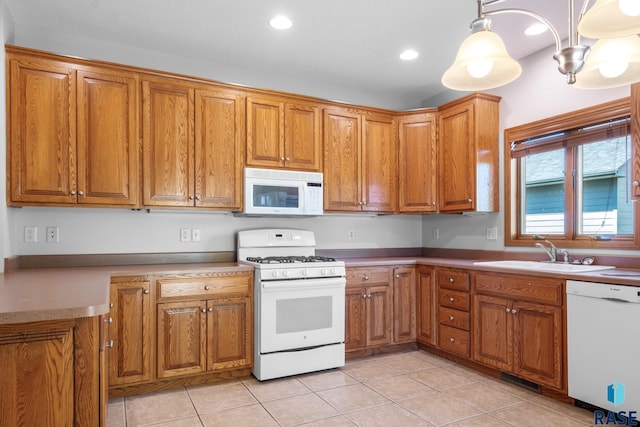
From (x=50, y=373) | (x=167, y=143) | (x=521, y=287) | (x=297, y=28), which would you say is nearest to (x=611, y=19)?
(x=521, y=287)

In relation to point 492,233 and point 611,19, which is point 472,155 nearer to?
point 492,233

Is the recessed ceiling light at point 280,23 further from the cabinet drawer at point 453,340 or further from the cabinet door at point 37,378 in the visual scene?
the cabinet drawer at point 453,340

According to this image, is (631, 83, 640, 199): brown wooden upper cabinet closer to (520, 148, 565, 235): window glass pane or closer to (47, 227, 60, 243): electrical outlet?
(520, 148, 565, 235): window glass pane

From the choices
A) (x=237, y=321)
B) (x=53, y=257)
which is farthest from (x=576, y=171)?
(x=53, y=257)

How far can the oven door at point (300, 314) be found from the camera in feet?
10.2

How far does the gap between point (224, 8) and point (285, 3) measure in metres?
0.42

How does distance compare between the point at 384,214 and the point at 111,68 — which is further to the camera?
the point at 384,214

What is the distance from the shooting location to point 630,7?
130cm

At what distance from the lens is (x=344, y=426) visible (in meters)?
2.39

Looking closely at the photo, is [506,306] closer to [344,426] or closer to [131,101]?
[344,426]

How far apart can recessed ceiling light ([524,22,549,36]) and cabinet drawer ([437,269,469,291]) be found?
6.22ft

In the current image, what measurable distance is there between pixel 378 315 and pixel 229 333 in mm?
Result: 1360

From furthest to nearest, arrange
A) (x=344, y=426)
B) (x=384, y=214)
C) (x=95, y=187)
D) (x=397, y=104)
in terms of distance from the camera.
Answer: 1. (x=397, y=104)
2. (x=384, y=214)
3. (x=95, y=187)
4. (x=344, y=426)

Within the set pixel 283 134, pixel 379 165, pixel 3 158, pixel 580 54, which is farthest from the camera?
pixel 379 165
